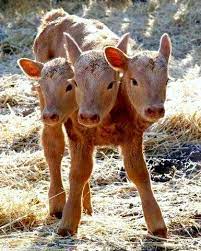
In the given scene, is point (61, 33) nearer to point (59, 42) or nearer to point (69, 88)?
point (59, 42)

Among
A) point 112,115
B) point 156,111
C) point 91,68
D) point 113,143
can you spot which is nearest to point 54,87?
point 91,68

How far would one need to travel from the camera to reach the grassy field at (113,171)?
19.0 feet

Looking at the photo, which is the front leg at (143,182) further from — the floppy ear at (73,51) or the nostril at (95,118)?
the floppy ear at (73,51)

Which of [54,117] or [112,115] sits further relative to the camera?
[112,115]

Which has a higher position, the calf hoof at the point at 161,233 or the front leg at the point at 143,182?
the front leg at the point at 143,182

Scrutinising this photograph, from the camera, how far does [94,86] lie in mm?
5156

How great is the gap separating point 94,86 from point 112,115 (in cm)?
41

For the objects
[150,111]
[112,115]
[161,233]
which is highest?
[150,111]

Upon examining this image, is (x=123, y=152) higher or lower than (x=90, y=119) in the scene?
lower

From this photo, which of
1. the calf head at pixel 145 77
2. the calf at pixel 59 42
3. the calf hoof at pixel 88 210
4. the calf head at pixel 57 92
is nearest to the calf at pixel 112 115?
the calf head at pixel 145 77

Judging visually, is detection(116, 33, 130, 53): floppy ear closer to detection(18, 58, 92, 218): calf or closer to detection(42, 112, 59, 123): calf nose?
detection(18, 58, 92, 218): calf

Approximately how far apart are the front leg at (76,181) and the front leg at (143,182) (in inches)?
11.5

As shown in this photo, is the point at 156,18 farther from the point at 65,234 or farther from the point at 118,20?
the point at 65,234

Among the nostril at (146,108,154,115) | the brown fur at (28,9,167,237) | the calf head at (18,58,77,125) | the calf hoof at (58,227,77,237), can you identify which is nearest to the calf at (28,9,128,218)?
the calf head at (18,58,77,125)
